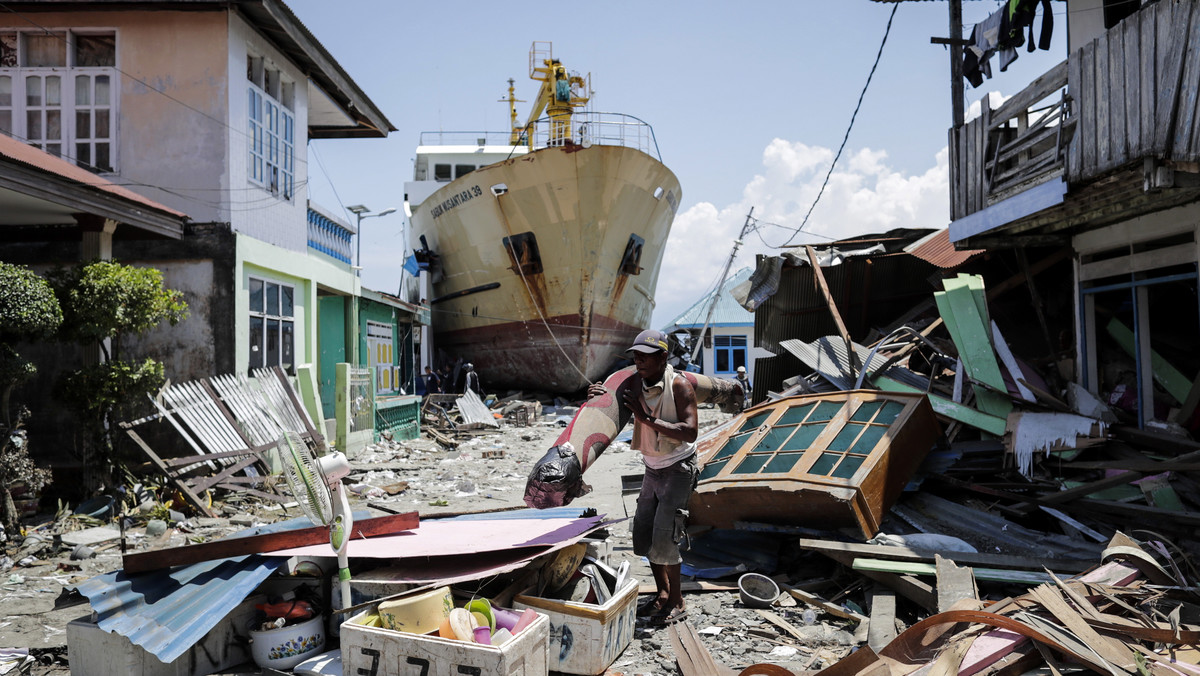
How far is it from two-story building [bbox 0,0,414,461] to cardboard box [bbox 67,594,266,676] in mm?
5548

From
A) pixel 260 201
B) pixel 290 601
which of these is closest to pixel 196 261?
pixel 260 201

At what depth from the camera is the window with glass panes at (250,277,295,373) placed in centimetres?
897

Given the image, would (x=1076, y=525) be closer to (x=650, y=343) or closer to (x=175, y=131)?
(x=650, y=343)

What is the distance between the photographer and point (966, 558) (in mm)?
4398

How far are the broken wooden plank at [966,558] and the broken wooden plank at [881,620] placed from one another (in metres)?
0.26

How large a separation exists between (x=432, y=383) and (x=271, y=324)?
9094mm

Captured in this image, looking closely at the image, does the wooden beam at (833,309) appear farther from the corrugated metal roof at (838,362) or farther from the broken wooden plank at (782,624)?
the broken wooden plank at (782,624)

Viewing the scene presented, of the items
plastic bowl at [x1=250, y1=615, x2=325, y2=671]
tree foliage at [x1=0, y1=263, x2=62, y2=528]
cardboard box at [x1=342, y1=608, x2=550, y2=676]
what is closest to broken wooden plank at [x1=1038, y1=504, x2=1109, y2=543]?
cardboard box at [x1=342, y1=608, x2=550, y2=676]

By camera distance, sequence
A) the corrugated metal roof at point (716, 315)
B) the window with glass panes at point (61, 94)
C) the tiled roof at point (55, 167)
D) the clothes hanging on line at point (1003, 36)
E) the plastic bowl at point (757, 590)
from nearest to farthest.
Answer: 1. the plastic bowl at point (757, 590)
2. the tiled roof at point (55, 167)
3. the clothes hanging on line at point (1003, 36)
4. the window with glass panes at point (61, 94)
5. the corrugated metal roof at point (716, 315)

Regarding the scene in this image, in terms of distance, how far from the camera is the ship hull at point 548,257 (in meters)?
16.7

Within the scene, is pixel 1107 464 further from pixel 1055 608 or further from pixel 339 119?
pixel 339 119

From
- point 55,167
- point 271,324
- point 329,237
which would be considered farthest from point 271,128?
point 55,167

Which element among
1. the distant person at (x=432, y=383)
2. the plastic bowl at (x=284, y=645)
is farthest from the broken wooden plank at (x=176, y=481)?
the distant person at (x=432, y=383)

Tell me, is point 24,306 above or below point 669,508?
above
